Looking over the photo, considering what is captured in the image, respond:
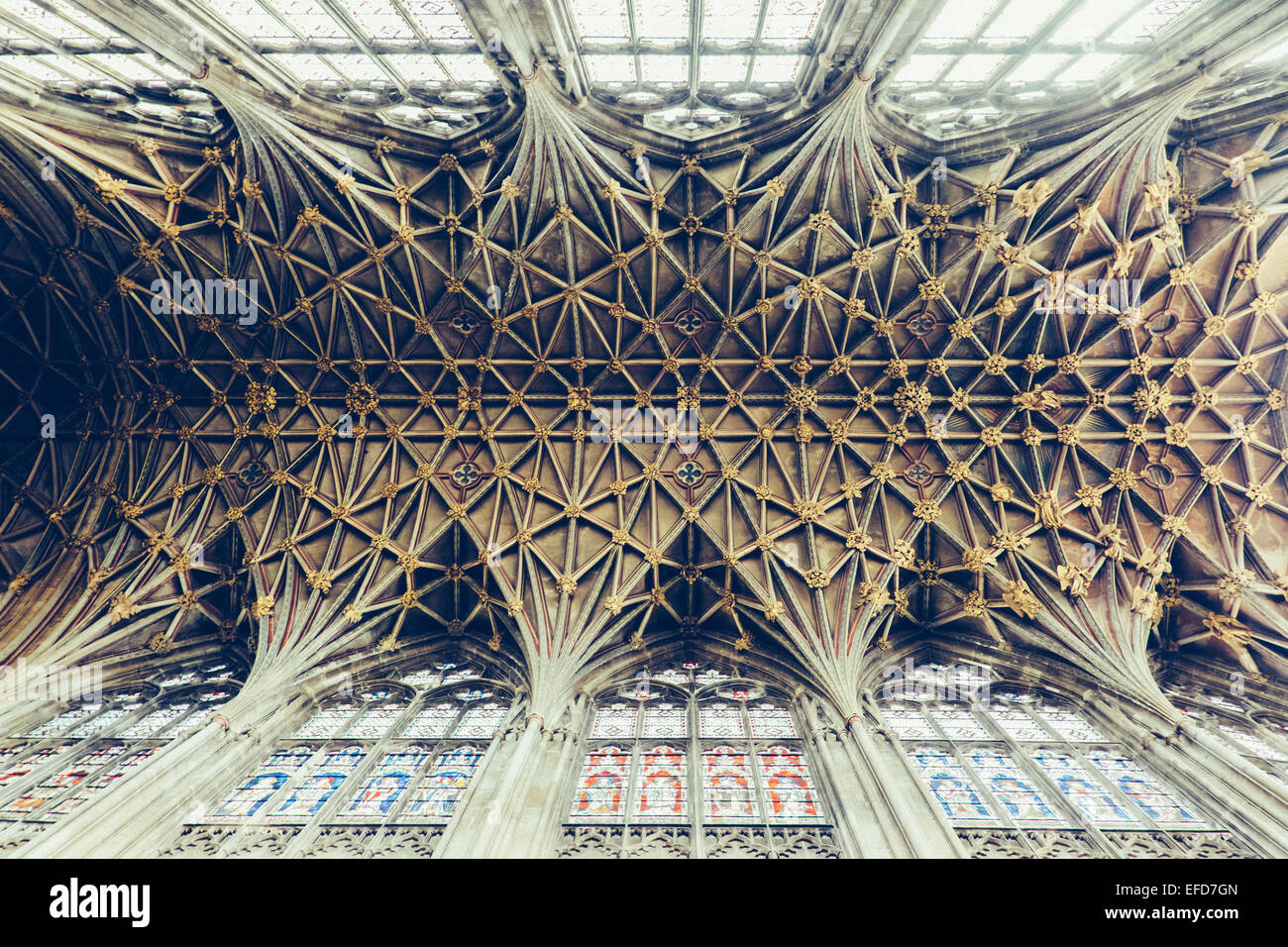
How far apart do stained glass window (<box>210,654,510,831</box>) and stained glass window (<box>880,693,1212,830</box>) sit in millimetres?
7793

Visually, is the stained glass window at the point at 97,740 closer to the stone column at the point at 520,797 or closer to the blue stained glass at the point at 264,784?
the blue stained glass at the point at 264,784

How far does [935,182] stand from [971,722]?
11.5 meters

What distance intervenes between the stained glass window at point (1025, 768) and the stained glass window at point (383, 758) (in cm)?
779

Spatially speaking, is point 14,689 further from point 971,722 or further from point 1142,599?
point 1142,599

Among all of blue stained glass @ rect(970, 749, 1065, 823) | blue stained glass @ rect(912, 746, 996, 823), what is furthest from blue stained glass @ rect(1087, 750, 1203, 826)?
blue stained glass @ rect(912, 746, 996, 823)

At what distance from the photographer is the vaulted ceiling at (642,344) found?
Answer: 12.9 metres

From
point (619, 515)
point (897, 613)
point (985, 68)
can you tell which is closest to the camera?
point (985, 68)

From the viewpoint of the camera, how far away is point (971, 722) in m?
12.7

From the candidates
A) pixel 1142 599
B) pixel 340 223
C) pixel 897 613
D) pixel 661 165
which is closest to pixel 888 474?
pixel 897 613

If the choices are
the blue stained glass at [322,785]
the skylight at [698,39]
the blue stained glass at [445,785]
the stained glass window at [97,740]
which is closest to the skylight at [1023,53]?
the skylight at [698,39]

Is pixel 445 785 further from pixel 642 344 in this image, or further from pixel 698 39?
pixel 698 39

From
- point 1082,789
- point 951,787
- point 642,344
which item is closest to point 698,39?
point 642,344

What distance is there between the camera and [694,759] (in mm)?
11602

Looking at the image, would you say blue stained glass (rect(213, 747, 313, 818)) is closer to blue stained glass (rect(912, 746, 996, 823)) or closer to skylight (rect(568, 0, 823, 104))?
blue stained glass (rect(912, 746, 996, 823))
